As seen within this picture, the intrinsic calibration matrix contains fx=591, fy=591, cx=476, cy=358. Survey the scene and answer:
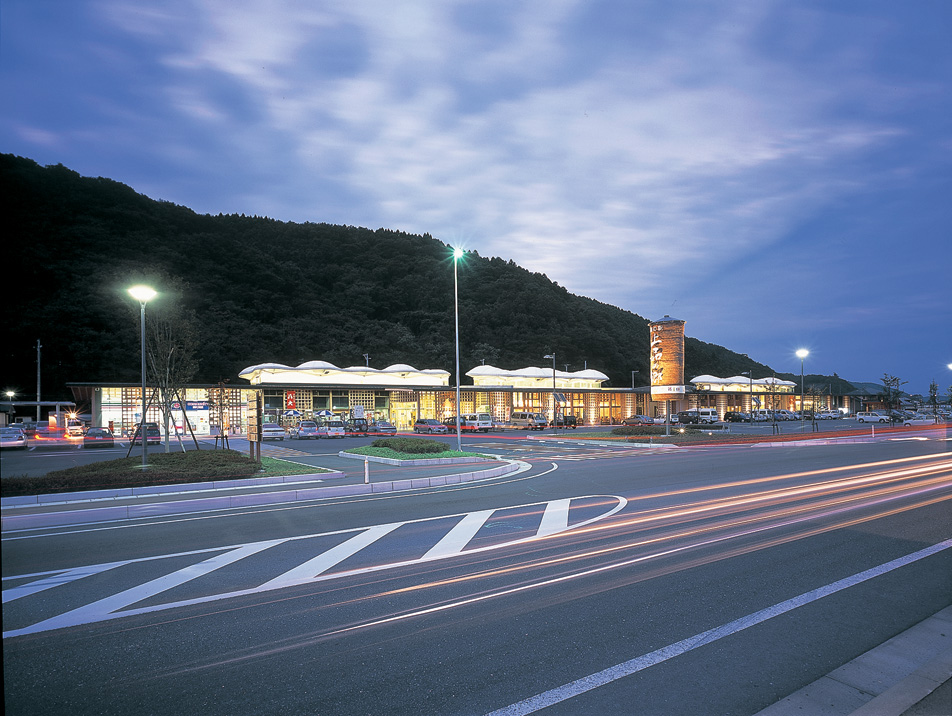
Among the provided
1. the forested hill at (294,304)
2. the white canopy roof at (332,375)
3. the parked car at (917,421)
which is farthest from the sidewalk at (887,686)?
the parked car at (917,421)

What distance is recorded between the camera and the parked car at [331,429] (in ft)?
138

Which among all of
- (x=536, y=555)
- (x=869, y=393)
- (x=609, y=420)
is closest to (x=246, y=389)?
(x=609, y=420)

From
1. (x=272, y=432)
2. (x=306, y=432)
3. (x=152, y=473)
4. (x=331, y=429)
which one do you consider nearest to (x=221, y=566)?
(x=152, y=473)

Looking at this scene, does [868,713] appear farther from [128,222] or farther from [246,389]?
[128,222]

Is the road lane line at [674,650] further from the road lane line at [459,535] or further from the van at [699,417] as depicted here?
the van at [699,417]

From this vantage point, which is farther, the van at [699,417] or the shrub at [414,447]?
the van at [699,417]

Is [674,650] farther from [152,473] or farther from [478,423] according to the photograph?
[478,423]

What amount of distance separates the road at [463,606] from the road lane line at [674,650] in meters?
0.02

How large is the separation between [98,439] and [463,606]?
35.9 m

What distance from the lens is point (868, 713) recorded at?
409 cm

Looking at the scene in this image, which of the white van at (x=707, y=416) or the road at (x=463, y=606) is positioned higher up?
the road at (x=463, y=606)

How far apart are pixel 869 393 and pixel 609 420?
2604 inches

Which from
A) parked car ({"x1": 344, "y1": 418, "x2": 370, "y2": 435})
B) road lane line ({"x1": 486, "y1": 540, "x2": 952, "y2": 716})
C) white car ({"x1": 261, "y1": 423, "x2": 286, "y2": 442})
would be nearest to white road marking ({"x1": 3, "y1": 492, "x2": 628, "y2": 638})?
road lane line ({"x1": 486, "y1": 540, "x2": 952, "y2": 716})

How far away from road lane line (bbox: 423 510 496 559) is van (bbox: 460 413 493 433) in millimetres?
39566
